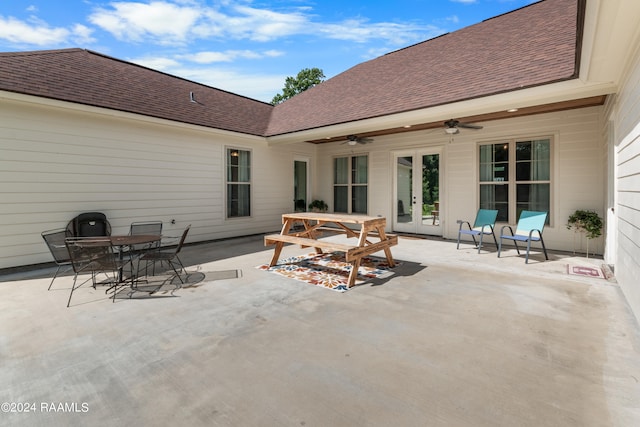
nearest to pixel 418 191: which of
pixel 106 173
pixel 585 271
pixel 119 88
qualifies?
pixel 585 271

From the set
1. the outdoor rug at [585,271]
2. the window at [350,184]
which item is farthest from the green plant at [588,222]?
Result: the window at [350,184]

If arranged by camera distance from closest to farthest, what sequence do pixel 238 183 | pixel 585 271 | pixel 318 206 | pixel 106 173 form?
pixel 585 271
pixel 106 173
pixel 238 183
pixel 318 206

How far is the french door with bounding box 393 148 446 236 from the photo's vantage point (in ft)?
26.8

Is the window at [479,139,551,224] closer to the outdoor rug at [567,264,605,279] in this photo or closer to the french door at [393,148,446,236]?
the french door at [393,148,446,236]

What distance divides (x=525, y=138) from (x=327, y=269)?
5219 millimetres

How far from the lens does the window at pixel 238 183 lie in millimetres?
8305

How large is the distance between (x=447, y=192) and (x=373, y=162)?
2362 mm

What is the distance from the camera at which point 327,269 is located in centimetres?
497

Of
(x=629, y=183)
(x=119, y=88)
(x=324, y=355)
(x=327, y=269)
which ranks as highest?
(x=119, y=88)

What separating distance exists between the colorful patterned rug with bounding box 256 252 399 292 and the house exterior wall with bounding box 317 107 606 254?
10.8 ft

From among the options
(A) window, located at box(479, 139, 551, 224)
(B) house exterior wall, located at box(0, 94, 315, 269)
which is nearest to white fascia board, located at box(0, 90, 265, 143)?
(B) house exterior wall, located at box(0, 94, 315, 269)

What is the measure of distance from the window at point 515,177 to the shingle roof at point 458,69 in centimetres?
194

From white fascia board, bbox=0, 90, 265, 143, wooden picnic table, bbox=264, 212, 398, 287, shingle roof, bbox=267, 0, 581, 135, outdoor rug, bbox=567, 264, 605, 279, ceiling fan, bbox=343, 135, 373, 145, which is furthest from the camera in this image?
ceiling fan, bbox=343, 135, 373, 145

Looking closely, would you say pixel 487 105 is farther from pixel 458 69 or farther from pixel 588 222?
pixel 588 222
